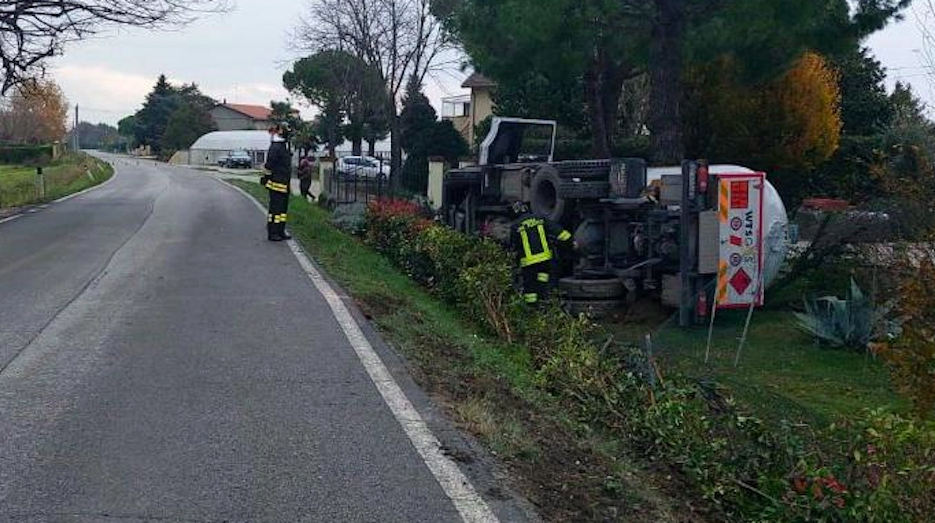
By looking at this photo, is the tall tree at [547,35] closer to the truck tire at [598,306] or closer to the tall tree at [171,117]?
the truck tire at [598,306]

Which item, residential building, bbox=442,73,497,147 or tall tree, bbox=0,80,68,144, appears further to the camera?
tall tree, bbox=0,80,68,144

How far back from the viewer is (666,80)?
19672 millimetres

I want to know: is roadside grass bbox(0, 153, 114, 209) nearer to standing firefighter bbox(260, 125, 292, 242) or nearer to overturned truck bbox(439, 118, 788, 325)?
standing firefighter bbox(260, 125, 292, 242)

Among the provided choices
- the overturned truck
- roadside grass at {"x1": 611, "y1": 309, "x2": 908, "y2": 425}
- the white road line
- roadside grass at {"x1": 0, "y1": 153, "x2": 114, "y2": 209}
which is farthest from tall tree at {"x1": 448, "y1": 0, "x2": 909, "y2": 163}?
roadside grass at {"x1": 0, "y1": 153, "x2": 114, "y2": 209}

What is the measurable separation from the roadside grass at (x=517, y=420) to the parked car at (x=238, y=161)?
2914 inches

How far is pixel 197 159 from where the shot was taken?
329 feet

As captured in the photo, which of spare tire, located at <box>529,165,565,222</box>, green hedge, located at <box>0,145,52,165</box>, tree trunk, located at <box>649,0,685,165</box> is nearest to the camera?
spare tire, located at <box>529,165,565,222</box>

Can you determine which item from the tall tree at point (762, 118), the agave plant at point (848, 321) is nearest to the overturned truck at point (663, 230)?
the agave plant at point (848, 321)

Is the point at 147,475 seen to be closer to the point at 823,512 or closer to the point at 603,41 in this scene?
the point at 823,512

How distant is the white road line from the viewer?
201 inches

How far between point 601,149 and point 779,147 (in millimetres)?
4281

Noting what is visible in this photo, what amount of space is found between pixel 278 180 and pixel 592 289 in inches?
217

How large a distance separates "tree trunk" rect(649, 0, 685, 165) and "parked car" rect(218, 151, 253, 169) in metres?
67.4

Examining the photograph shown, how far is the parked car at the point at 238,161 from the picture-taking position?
84938 mm
